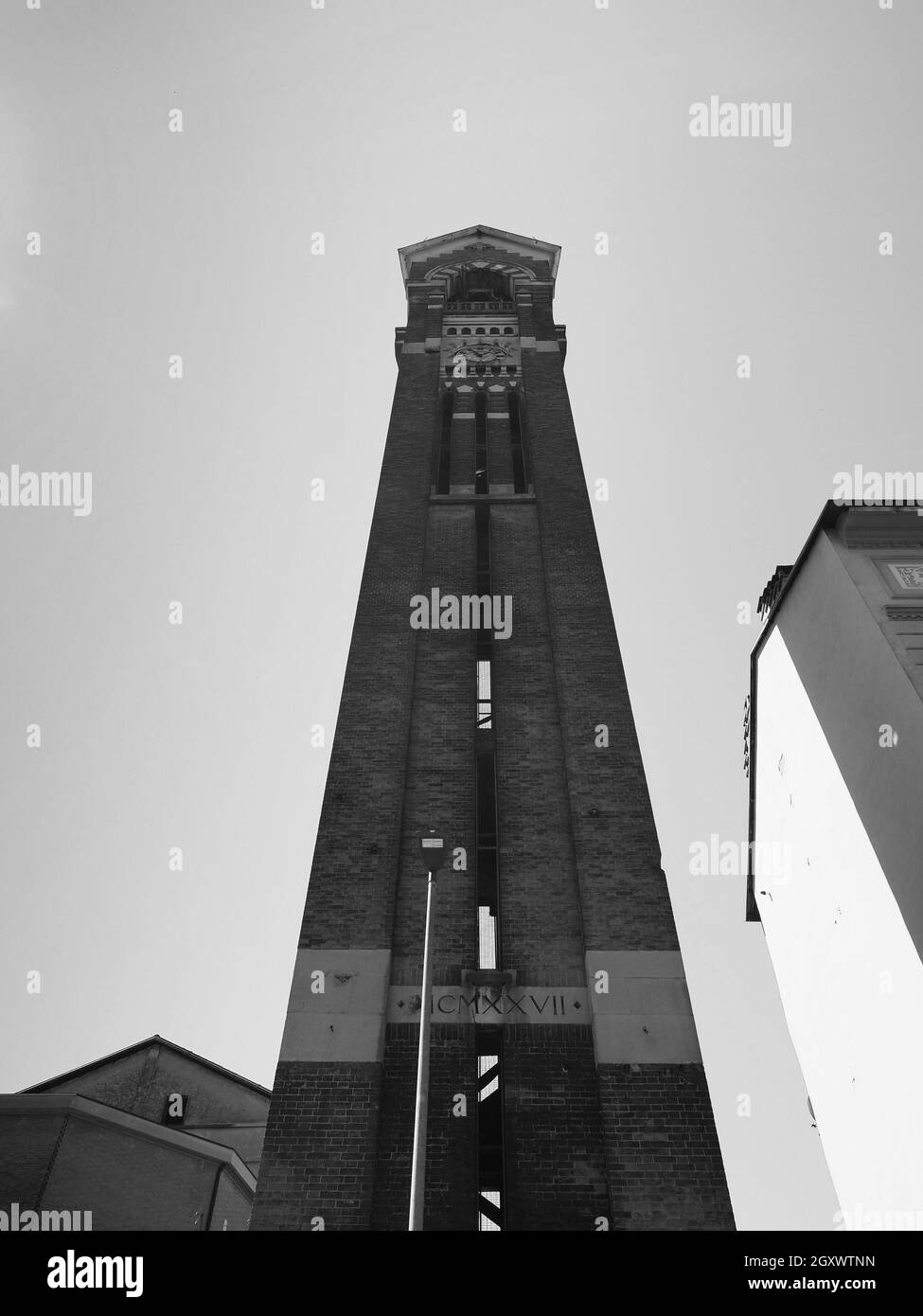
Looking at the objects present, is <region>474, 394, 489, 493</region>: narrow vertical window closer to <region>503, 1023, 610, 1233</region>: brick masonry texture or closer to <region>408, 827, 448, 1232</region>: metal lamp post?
<region>408, 827, 448, 1232</region>: metal lamp post

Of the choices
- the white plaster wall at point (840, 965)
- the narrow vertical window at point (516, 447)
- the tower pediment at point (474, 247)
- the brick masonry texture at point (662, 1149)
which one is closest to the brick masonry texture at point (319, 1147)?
the brick masonry texture at point (662, 1149)

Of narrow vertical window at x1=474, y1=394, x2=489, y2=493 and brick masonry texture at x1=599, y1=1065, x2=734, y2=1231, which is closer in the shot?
brick masonry texture at x1=599, y1=1065, x2=734, y2=1231

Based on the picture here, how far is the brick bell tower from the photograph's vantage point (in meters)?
11.9

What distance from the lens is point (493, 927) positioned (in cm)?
1493

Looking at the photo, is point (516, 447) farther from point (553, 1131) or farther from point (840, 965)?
point (553, 1131)

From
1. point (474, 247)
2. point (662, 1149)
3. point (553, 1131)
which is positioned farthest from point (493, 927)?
point (474, 247)

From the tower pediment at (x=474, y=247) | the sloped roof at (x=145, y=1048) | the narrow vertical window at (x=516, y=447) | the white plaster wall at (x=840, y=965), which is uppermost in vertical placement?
the tower pediment at (x=474, y=247)

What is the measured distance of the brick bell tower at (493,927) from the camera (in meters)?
11.9

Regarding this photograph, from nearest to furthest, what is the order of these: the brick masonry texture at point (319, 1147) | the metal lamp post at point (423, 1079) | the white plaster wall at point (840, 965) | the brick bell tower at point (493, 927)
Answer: the metal lamp post at point (423, 1079) → the brick masonry texture at point (319, 1147) → the brick bell tower at point (493, 927) → the white plaster wall at point (840, 965)

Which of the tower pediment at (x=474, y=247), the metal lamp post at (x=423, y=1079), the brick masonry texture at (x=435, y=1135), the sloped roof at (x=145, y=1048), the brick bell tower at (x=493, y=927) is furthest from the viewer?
the tower pediment at (x=474, y=247)

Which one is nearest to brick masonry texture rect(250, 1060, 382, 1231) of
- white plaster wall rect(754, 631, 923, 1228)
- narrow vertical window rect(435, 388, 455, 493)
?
white plaster wall rect(754, 631, 923, 1228)

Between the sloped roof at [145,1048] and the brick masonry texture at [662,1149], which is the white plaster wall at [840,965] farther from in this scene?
the sloped roof at [145,1048]

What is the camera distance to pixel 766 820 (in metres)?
21.9
